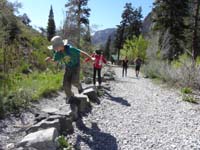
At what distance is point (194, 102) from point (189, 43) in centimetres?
2463

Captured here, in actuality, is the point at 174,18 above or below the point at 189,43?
above

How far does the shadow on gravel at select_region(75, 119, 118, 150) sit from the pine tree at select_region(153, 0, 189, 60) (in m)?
26.1

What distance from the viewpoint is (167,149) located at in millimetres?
6047

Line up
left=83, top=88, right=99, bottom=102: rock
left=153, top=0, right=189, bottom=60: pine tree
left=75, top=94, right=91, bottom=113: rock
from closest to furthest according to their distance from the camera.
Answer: left=75, top=94, right=91, bottom=113: rock < left=83, top=88, right=99, bottom=102: rock < left=153, top=0, right=189, bottom=60: pine tree

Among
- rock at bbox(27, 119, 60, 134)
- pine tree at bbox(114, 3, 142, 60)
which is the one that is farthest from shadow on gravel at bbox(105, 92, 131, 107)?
pine tree at bbox(114, 3, 142, 60)

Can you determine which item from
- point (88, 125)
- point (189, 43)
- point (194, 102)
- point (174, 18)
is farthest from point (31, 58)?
point (189, 43)

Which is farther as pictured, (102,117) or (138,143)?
(102,117)

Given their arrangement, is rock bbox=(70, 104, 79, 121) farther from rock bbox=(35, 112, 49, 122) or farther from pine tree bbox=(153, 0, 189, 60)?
pine tree bbox=(153, 0, 189, 60)

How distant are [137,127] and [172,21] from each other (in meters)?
26.8

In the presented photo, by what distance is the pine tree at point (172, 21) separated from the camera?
32281 millimetres

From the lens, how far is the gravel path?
6207mm

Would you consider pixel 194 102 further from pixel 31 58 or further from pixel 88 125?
pixel 31 58

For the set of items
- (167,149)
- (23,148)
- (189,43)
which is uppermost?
(189,43)

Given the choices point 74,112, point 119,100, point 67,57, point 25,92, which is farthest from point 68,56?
point 119,100
